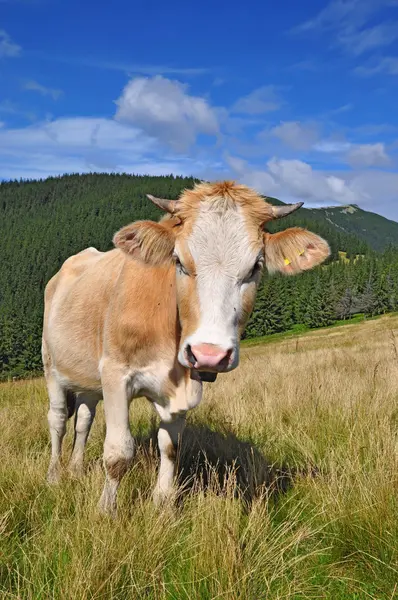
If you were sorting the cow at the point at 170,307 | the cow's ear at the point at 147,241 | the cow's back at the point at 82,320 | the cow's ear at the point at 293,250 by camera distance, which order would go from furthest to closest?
1. the cow's back at the point at 82,320
2. the cow's ear at the point at 293,250
3. the cow's ear at the point at 147,241
4. the cow at the point at 170,307

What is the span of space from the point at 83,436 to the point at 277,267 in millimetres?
3246

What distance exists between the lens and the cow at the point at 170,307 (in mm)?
3330

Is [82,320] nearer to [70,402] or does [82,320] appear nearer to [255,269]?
[70,402]

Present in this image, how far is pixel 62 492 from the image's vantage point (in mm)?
3662

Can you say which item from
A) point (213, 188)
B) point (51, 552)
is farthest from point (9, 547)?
point (213, 188)

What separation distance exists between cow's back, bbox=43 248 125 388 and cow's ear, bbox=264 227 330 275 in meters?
1.66

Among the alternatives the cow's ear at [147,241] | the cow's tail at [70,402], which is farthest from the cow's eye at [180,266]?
the cow's tail at [70,402]

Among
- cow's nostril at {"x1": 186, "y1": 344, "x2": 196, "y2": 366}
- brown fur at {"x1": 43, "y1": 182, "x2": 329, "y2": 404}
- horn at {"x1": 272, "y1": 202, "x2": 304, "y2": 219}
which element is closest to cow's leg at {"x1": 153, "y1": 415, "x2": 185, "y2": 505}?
brown fur at {"x1": 43, "y1": 182, "x2": 329, "y2": 404}

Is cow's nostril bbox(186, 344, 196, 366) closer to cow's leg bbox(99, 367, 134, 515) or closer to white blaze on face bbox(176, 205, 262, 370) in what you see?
white blaze on face bbox(176, 205, 262, 370)

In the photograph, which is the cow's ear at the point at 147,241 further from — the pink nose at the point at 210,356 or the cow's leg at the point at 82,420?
the cow's leg at the point at 82,420

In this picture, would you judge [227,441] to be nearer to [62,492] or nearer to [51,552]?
[62,492]

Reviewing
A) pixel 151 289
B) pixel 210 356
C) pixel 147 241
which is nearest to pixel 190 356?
pixel 210 356

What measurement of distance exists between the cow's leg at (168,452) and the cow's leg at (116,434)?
0.36 m

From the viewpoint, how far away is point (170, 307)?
410 cm
